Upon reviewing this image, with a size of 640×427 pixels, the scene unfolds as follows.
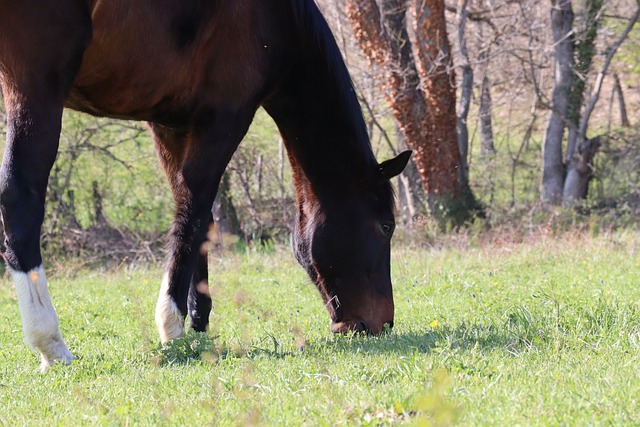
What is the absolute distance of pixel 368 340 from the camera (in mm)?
4883

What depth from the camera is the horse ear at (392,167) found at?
5.66 meters

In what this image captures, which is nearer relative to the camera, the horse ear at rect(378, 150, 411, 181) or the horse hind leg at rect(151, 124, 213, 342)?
the horse hind leg at rect(151, 124, 213, 342)

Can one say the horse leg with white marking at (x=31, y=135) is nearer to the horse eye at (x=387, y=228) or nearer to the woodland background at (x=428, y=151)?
the horse eye at (x=387, y=228)

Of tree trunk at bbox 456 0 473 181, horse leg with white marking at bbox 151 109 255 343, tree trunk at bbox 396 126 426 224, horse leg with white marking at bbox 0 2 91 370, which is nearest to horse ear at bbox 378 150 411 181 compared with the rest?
horse leg with white marking at bbox 151 109 255 343

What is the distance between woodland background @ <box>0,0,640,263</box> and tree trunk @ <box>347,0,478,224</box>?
0.02m

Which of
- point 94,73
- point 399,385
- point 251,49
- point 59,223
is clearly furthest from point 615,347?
point 59,223

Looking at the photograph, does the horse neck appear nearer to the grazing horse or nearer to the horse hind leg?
the grazing horse

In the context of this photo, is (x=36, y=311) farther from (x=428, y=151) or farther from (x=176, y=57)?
(x=428, y=151)

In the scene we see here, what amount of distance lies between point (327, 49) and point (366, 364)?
7.63 feet

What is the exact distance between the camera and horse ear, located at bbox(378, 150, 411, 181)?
566 cm

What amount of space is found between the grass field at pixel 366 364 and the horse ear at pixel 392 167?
40.2 inches

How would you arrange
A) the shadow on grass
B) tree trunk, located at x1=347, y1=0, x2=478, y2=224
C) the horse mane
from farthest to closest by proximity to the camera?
1. tree trunk, located at x1=347, y1=0, x2=478, y2=224
2. the horse mane
3. the shadow on grass

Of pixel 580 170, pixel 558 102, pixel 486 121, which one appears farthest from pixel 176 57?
pixel 486 121

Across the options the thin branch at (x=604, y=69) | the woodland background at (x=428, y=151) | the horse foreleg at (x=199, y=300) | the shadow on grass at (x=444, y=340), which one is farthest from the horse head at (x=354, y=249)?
the thin branch at (x=604, y=69)
